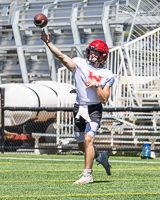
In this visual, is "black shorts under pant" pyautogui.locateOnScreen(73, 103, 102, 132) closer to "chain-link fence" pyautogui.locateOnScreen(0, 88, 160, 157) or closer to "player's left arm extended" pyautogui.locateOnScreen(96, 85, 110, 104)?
"player's left arm extended" pyautogui.locateOnScreen(96, 85, 110, 104)

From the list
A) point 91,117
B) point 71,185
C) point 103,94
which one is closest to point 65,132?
point 91,117

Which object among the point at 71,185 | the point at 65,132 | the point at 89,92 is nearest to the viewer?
the point at 71,185

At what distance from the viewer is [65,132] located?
11906 millimetres

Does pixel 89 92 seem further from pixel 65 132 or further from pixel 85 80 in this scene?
pixel 65 132

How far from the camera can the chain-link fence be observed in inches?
428

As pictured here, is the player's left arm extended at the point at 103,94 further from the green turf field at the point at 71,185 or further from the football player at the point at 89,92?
the green turf field at the point at 71,185

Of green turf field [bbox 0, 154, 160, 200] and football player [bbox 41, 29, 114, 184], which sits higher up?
football player [bbox 41, 29, 114, 184]

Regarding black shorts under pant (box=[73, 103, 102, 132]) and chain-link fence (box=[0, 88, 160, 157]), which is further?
chain-link fence (box=[0, 88, 160, 157])

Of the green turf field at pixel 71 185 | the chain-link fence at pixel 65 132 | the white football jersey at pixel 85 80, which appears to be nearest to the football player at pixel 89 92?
the white football jersey at pixel 85 80

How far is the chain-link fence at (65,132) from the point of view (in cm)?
1087

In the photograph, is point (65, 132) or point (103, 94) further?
point (65, 132)

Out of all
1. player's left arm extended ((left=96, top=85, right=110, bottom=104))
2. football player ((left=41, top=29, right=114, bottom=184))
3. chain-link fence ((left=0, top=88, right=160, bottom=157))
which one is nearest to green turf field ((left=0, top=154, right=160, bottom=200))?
football player ((left=41, top=29, right=114, bottom=184))

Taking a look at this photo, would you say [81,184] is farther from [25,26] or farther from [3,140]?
[25,26]

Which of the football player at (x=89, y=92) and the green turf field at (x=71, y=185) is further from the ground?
the football player at (x=89, y=92)
